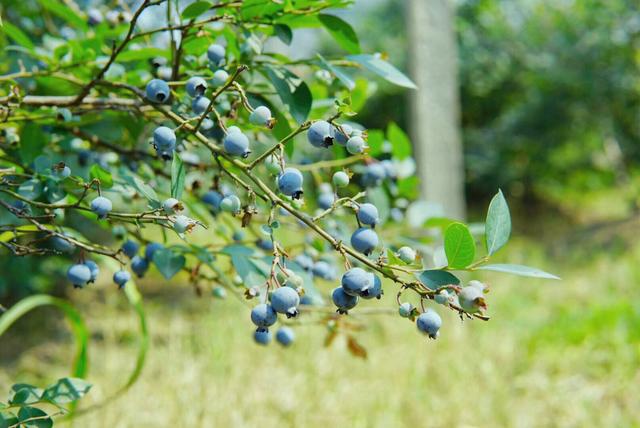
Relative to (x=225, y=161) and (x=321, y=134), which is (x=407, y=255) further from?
(x=225, y=161)

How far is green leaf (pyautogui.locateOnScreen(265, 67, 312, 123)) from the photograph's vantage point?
0.55 meters

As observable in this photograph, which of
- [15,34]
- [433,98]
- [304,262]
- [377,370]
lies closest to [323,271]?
[304,262]

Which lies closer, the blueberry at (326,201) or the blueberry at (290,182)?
the blueberry at (290,182)

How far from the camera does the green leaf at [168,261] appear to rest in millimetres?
603

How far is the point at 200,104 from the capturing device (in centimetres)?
53

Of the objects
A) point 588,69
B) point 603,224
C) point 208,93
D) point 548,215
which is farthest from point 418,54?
point 548,215

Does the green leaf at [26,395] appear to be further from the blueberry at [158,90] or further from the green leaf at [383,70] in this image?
the green leaf at [383,70]

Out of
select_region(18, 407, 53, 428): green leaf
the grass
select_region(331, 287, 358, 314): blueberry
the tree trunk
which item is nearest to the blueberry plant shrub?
select_region(331, 287, 358, 314): blueberry

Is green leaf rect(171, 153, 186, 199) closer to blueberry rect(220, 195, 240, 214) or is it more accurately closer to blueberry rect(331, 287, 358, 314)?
blueberry rect(220, 195, 240, 214)

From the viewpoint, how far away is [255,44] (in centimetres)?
58

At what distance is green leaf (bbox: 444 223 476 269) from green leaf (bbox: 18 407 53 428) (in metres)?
0.35

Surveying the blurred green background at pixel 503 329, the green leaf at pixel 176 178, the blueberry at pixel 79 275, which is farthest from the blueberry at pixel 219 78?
the blurred green background at pixel 503 329

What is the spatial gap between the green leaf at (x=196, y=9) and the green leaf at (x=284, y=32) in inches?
2.5

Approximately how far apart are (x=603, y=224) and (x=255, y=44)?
4.77m
